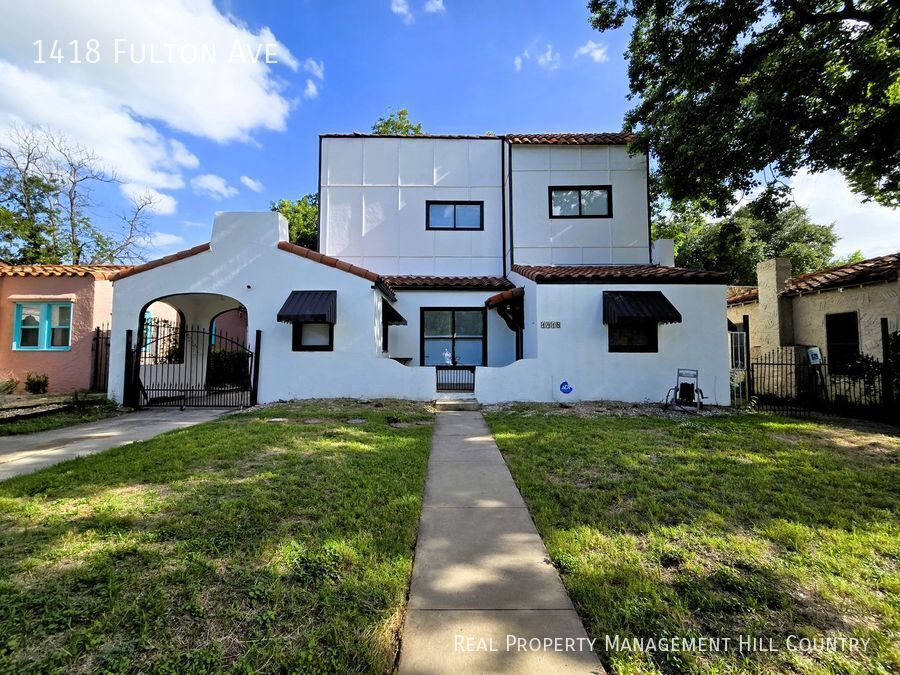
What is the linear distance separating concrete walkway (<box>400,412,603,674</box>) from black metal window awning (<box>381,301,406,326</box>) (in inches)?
353

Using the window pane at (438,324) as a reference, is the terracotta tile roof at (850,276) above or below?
above

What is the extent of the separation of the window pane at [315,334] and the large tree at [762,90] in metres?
11.9

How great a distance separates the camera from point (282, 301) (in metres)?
10.9

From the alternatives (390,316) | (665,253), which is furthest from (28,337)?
(665,253)

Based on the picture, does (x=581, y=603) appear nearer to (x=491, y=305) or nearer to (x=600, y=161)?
(x=491, y=305)

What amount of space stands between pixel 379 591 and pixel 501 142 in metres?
15.9

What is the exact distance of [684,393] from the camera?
9.83 metres

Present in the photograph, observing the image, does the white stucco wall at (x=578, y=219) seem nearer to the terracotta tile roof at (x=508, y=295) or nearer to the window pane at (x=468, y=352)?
the terracotta tile roof at (x=508, y=295)

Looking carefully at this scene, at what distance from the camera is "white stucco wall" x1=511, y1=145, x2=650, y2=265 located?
14117mm

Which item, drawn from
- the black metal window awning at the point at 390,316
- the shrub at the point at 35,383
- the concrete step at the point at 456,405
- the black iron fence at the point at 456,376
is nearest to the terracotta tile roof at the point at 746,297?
the black iron fence at the point at 456,376

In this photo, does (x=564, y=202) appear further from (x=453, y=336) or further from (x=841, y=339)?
(x=841, y=339)

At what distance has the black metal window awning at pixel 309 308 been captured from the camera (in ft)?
33.5

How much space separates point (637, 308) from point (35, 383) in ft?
63.6

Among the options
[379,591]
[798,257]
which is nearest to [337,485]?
[379,591]
